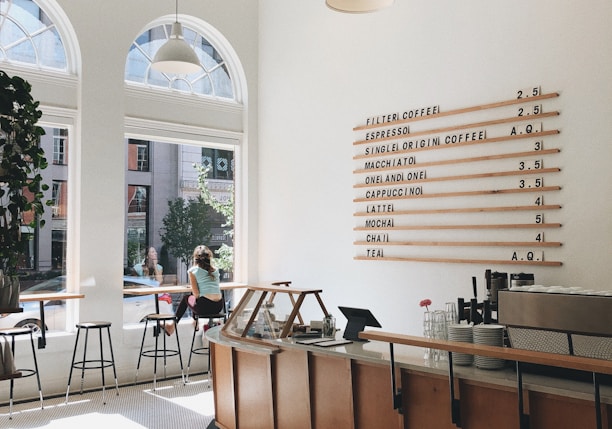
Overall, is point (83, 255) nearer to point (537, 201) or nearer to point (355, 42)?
point (355, 42)

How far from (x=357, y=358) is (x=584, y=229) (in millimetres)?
2272

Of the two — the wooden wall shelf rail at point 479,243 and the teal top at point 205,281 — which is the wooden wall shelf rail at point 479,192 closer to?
the wooden wall shelf rail at point 479,243

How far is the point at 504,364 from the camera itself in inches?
120

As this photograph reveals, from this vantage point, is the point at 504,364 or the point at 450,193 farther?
the point at 450,193

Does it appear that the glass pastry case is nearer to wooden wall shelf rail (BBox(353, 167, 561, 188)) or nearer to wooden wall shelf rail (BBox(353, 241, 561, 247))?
wooden wall shelf rail (BBox(353, 241, 561, 247))

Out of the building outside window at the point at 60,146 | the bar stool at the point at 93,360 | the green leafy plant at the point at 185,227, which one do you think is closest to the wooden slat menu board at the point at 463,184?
the green leafy plant at the point at 185,227

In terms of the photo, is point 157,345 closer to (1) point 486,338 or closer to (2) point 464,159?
(2) point 464,159

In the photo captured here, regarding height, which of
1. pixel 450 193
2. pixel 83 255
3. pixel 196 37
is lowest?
pixel 83 255

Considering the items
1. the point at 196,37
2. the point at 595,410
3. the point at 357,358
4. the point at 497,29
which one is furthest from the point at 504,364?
the point at 196,37

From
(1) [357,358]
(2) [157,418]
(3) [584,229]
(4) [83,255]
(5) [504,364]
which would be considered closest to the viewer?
(5) [504,364]

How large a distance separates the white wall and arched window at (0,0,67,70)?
251 cm

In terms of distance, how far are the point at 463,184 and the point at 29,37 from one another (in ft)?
15.3

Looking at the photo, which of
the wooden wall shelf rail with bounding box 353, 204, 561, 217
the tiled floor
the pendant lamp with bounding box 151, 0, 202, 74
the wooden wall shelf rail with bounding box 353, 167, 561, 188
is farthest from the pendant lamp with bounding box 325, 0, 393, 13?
the tiled floor

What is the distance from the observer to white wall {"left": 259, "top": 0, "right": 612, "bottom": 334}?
471 centimetres
